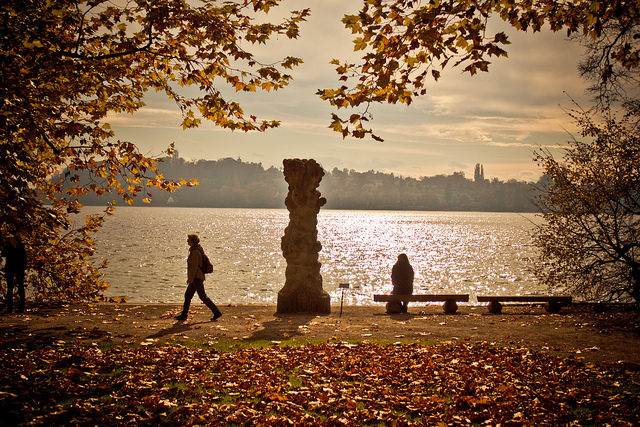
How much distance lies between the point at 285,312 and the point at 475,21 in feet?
35.1

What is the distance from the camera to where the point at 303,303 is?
14664 mm

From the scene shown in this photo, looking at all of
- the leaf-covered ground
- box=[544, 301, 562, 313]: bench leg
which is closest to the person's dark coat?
box=[544, 301, 562, 313]: bench leg

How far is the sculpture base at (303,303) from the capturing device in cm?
1459

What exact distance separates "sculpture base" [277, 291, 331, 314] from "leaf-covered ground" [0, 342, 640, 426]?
5659 mm

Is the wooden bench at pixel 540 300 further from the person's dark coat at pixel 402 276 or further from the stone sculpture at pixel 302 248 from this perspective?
the stone sculpture at pixel 302 248

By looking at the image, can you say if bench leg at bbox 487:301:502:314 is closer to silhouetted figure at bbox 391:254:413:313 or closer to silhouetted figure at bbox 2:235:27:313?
silhouetted figure at bbox 391:254:413:313

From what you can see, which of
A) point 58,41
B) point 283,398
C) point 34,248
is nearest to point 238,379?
point 283,398

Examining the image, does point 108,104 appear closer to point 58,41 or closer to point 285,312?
point 58,41

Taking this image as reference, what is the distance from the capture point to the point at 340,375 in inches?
290

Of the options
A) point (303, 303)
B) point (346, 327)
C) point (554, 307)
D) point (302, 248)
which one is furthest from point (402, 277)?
point (554, 307)

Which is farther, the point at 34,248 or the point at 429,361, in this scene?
the point at 34,248

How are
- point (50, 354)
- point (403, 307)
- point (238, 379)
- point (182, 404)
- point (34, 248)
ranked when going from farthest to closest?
point (403, 307)
point (34, 248)
point (50, 354)
point (238, 379)
point (182, 404)

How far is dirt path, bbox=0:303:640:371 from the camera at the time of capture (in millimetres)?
9734

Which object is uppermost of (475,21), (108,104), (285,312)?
(475,21)
